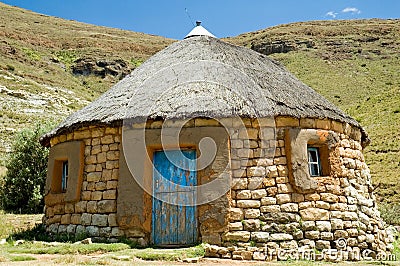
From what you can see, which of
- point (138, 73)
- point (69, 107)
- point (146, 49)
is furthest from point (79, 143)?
point (146, 49)

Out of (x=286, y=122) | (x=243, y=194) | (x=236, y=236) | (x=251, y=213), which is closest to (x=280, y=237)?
(x=251, y=213)

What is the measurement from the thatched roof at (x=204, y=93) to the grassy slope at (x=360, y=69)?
10905mm

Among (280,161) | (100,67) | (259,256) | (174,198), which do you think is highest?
(100,67)

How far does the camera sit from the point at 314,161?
29.3ft

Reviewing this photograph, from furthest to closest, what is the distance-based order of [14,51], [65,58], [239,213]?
[65,58] < [14,51] < [239,213]

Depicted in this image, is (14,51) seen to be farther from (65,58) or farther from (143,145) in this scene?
(143,145)

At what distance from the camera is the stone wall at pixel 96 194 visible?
854cm

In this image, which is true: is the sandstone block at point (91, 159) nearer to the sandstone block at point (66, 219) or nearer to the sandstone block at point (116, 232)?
the sandstone block at point (66, 219)

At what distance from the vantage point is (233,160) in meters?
8.19

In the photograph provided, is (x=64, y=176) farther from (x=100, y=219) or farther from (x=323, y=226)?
(x=323, y=226)

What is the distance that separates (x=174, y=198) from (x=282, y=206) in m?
2.06

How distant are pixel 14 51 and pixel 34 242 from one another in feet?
137

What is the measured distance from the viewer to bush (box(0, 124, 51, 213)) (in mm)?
13970

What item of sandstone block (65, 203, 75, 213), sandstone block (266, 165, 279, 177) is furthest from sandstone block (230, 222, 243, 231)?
sandstone block (65, 203, 75, 213)
